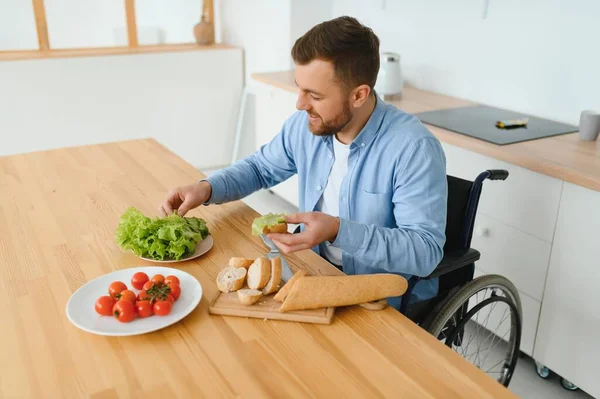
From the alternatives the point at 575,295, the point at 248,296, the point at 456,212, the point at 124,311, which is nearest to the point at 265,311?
the point at 248,296

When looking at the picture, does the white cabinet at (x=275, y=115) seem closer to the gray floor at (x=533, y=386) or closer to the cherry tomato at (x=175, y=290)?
the gray floor at (x=533, y=386)

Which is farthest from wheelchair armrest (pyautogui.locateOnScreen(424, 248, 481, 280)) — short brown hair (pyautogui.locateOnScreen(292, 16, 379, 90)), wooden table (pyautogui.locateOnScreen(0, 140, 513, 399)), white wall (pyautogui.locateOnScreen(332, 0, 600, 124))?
white wall (pyautogui.locateOnScreen(332, 0, 600, 124))

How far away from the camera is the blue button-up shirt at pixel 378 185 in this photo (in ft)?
4.44

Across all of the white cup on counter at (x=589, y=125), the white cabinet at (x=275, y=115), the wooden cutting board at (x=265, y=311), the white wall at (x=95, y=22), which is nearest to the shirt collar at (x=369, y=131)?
the wooden cutting board at (x=265, y=311)

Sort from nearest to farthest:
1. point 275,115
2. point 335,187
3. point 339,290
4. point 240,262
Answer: point 339,290 → point 240,262 → point 335,187 → point 275,115

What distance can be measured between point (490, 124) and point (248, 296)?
1650 millimetres

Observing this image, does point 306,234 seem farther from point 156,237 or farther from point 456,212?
point 456,212

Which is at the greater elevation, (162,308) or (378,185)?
(378,185)

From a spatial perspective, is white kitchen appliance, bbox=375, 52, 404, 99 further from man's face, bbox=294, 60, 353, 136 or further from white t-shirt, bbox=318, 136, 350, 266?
man's face, bbox=294, 60, 353, 136

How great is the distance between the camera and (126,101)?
3891 mm

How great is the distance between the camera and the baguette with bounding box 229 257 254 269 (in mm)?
1322

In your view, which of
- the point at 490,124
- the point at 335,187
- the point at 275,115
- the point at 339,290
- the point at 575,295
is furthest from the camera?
the point at 275,115

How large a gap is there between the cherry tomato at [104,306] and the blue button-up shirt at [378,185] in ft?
1.63

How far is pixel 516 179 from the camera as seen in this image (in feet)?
6.84
